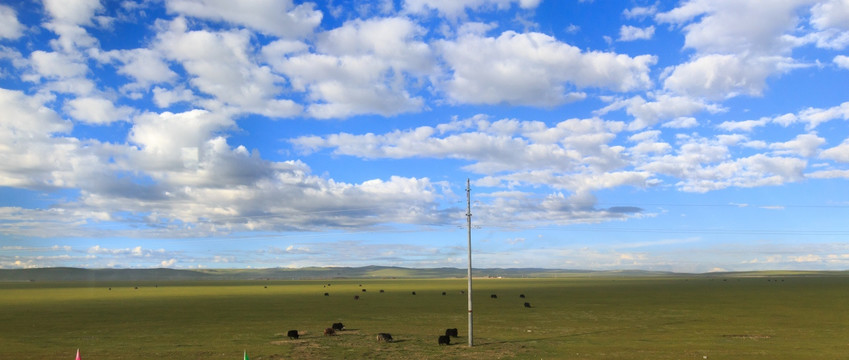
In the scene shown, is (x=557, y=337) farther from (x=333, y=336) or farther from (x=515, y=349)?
(x=333, y=336)

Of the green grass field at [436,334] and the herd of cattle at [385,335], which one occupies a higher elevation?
the herd of cattle at [385,335]

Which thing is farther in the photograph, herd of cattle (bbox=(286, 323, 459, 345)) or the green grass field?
herd of cattle (bbox=(286, 323, 459, 345))

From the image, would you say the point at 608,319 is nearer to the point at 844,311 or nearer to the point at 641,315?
the point at 641,315

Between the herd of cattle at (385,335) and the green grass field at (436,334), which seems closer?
the green grass field at (436,334)

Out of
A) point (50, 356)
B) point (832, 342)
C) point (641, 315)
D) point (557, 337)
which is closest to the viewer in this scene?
point (50, 356)

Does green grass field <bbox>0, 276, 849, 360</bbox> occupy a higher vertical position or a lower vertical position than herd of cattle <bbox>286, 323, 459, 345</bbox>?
lower

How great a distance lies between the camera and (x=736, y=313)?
166 feet

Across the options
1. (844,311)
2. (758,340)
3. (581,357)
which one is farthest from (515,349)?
(844,311)

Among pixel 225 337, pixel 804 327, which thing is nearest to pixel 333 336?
pixel 225 337

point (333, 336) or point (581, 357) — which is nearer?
point (581, 357)

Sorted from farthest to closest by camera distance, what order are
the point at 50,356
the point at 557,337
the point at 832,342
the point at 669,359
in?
the point at 557,337
the point at 832,342
the point at 50,356
the point at 669,359

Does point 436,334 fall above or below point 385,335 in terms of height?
below

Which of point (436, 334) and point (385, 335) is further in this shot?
point (436, 334)

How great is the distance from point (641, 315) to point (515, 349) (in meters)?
24.5
